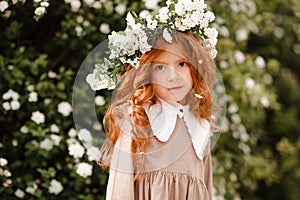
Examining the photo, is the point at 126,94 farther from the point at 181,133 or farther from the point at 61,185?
the point at 61,185

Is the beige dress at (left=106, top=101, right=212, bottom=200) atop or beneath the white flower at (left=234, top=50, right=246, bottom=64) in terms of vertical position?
atop

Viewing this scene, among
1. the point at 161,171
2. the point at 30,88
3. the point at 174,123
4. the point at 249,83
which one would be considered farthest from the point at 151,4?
the point at 161,171

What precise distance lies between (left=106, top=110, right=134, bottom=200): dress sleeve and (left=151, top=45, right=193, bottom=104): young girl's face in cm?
19

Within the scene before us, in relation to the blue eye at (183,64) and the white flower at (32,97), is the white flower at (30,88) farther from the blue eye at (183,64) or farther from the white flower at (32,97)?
the blue eye at (183,64)

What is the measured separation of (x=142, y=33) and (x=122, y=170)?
1.68 ft

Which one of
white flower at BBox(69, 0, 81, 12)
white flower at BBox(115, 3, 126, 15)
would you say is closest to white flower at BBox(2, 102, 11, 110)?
white flower at BBox(69, 0, 81, 12)

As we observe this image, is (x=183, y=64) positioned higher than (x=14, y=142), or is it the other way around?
(x=183, y=64)

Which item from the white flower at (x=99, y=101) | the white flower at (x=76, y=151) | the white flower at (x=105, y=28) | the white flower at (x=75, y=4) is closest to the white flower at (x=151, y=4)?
the white flower at (x=105, y=28)

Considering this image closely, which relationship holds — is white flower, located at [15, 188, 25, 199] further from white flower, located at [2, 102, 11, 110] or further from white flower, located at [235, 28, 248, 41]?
white flower, located at [235, 28, 248, 41]

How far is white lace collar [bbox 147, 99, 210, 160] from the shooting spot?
2.38m

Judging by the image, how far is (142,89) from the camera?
7.90 feet

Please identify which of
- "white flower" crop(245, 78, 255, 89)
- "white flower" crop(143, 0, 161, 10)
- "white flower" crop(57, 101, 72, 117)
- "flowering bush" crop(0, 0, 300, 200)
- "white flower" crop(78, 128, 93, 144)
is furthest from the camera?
"white flower" crop(245, 78, 255, 89)

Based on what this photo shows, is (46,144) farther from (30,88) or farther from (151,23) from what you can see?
(151,23)

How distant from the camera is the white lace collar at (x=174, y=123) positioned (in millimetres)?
2383
